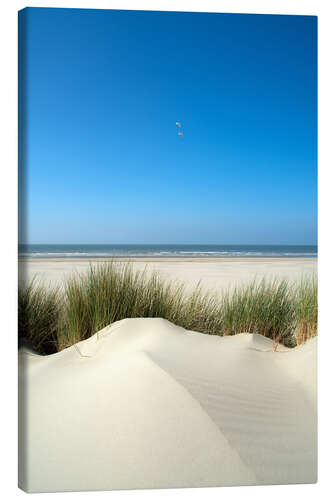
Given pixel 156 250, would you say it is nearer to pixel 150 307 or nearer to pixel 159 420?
pixel 150 307

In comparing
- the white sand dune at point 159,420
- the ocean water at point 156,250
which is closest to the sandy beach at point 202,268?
the ocean water at point 156,250

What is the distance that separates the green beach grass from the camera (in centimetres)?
244

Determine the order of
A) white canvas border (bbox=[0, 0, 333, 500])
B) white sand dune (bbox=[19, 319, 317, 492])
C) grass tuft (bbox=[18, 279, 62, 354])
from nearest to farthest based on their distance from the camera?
white sand dune (bbox=[19, 319, 317, 492])
white canvas border (bbox=[0, 0, 333, 500])
grass tuft (bbox=[18, 279, 62, 354])

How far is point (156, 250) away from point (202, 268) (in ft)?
2.14

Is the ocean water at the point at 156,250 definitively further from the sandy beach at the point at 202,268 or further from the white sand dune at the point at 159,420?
the white sand dune at the point at 159,420

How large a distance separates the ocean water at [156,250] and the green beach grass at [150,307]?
3.6 inches

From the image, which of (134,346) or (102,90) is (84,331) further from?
(102,90)

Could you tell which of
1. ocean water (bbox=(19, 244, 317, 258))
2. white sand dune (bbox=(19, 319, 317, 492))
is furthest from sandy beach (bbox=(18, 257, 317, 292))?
white sand dune (bbox=(19, 319, 317, 492))

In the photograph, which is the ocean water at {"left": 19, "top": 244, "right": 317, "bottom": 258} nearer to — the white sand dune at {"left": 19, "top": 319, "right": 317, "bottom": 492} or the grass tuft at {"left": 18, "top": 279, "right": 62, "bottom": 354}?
the grass tuft at {"left": 18, "top": 279, "right": 62, "bottom": 354}

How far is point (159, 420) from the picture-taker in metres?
2.05

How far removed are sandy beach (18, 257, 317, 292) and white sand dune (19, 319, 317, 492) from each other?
43cm

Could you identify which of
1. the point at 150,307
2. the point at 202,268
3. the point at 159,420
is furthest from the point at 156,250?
the point at 159,420
